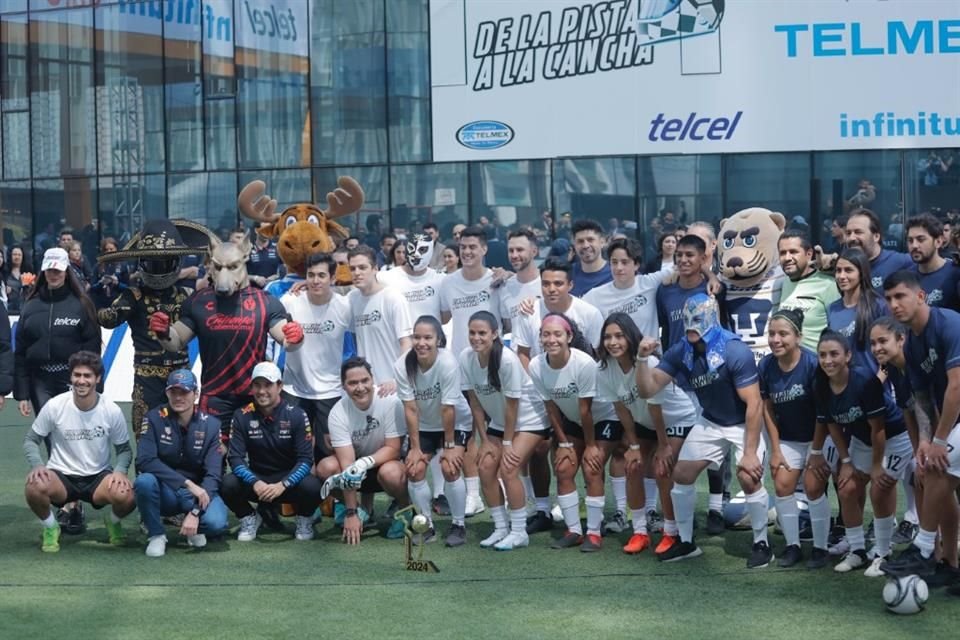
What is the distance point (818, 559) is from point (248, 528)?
373 cm

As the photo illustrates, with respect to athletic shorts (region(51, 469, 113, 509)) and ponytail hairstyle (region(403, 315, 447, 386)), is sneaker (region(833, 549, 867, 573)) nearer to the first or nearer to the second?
ponytail hairstyle (region(403, 315, 447, 386))

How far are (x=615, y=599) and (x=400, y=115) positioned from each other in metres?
18.0

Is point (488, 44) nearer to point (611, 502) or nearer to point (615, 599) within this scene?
point (611, 502)

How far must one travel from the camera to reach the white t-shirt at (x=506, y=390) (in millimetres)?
8852

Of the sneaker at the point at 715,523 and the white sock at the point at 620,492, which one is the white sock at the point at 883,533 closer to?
the sneaker at the point at 715,523

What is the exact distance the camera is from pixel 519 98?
23203 millimetres

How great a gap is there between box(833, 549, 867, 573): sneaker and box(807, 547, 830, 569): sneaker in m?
0.09

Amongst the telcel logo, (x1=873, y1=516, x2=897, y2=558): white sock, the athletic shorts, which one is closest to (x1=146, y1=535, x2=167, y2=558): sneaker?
the athletic shorts

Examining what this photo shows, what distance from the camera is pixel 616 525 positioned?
923cm

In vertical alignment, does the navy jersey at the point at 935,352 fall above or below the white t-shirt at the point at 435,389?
above

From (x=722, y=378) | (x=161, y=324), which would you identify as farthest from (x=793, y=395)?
(x=161, y=324)

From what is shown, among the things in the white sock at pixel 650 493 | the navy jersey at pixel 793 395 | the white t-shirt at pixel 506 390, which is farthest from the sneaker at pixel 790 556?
the white t-shirt at pixel 506 390

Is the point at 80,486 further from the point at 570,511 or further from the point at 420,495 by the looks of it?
the point at 570,511

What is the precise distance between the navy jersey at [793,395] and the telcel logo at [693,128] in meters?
14.8
